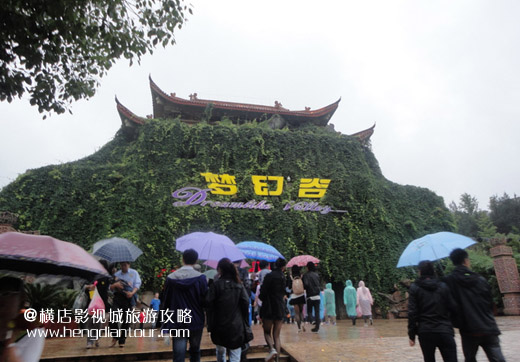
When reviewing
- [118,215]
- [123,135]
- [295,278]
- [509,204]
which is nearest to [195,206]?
[118,215]

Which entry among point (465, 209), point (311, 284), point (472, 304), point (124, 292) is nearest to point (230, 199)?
point (311, 284)

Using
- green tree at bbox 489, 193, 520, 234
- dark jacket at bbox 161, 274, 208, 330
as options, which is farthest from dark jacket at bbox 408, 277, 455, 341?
green tree at bbox 489, 193, 520, 234

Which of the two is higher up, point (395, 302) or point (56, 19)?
point (56, 19)

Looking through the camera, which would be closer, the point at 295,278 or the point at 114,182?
the point at 295,278

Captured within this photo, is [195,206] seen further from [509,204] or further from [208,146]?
[509,204]

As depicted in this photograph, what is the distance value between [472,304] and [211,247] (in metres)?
4.15

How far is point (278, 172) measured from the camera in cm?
1582

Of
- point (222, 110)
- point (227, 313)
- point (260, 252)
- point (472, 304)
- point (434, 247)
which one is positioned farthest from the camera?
point (222, 110)

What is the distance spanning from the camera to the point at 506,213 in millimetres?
33781

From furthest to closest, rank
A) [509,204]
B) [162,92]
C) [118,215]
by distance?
1. [509,204]
2. [162,92]
3. [118,215]

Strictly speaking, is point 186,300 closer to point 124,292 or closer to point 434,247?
point 124,292

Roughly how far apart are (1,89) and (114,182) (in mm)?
9125

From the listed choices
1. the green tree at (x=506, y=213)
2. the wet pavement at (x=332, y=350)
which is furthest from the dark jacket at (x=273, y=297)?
the green tree at (x=506, y=213)

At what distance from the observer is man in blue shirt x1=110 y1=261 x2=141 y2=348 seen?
5.67 metres
